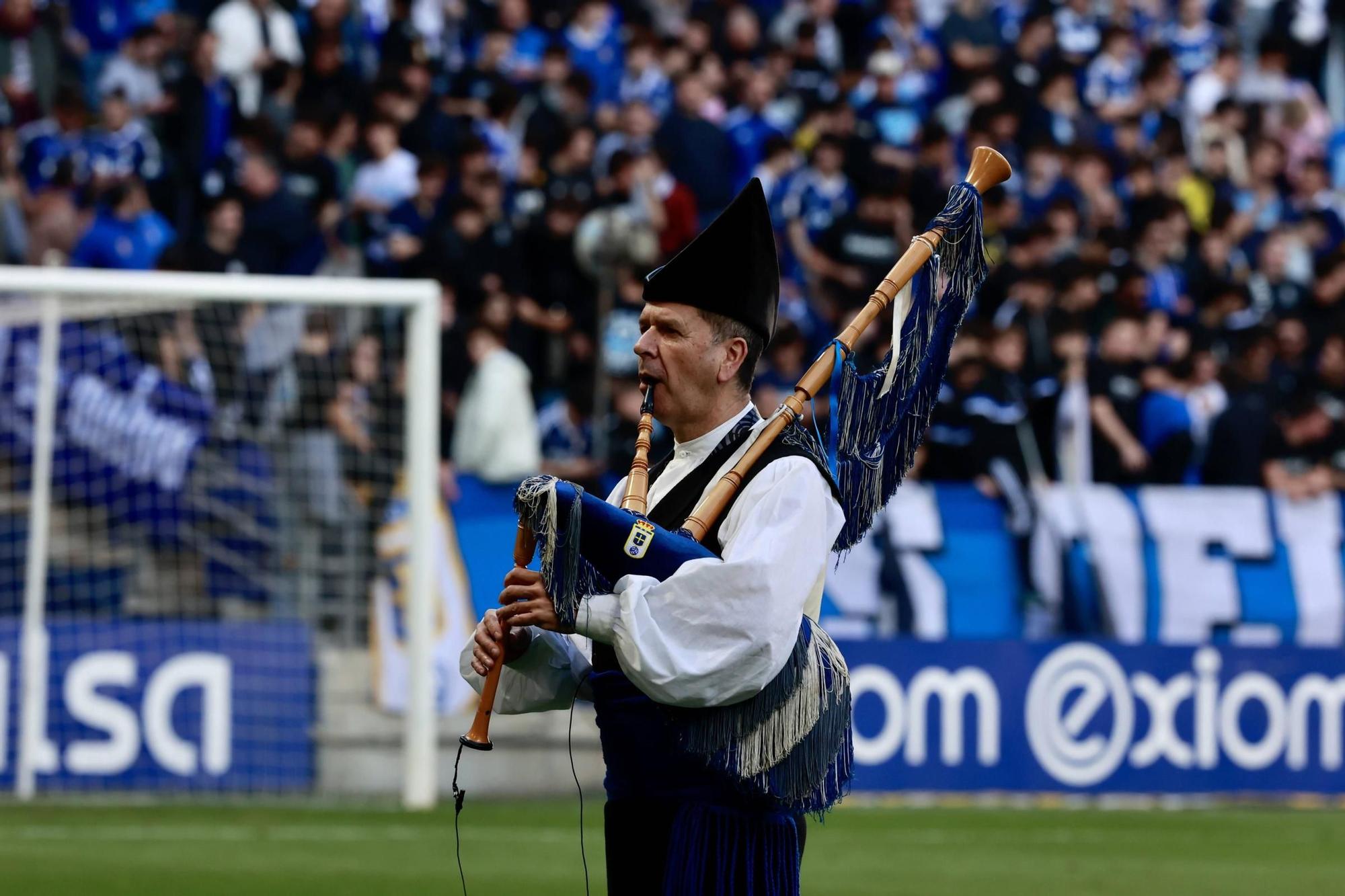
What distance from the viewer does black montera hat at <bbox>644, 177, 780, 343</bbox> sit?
4.20 m

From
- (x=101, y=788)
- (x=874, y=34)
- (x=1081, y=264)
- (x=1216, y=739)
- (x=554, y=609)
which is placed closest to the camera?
(x=554, y=609)

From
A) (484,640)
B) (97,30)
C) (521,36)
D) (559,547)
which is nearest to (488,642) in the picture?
(484,640)

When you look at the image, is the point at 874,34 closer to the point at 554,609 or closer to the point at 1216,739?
the point at 1216,739

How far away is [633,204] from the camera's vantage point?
48.2 ft

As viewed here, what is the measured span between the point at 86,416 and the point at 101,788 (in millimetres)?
2093

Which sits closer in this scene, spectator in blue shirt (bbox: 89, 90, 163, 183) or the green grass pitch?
the green grass pitch

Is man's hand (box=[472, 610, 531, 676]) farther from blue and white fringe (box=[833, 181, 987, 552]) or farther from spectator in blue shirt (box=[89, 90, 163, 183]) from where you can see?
spectator in blue shirt (box=[89, 90, 163, 183])

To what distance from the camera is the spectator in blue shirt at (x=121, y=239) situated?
13.6 m

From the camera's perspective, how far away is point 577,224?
14.2 m

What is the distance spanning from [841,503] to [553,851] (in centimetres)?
651

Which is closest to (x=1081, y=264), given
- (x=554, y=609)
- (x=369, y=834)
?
(x=369, y=834)

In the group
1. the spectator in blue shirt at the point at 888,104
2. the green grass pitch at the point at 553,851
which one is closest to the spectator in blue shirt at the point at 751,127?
the spectator in blue shirt at the point at 888,104

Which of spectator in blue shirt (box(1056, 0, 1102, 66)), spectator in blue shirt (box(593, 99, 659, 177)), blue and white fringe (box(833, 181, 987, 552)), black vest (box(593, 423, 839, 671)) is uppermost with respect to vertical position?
spectator in blue shirt (box(1056, 0, 1102, 66))

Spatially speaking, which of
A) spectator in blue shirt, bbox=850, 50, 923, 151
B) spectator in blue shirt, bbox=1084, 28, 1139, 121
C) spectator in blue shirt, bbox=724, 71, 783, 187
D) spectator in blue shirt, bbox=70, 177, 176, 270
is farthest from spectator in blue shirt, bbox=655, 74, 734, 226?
spectator in blue shirt, bbox=1084, 28, 1139, 121
